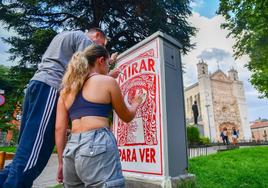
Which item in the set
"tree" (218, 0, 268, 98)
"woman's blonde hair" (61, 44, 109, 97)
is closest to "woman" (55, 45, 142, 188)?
"woman's blonde hair" (61, 44, 109, 97)

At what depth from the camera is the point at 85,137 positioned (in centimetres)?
132

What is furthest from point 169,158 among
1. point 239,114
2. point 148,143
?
point 239,114

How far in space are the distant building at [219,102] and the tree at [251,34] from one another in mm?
35370

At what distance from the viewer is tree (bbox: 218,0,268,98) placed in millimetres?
10300

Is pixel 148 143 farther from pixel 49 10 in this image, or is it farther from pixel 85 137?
pixel 49 10

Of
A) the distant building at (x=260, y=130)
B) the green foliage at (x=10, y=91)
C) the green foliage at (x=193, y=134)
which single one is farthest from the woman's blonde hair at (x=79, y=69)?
the distant building at (x=260, y=130)

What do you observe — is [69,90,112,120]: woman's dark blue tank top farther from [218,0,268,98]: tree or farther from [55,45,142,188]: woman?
[218,0,268,98]: tree

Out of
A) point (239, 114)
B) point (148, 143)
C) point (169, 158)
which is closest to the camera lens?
point (169, 158)

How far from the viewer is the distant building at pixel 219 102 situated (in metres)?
48.5

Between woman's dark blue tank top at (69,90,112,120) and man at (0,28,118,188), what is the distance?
0.28 meters

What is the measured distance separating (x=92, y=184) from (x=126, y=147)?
1336 millimetres

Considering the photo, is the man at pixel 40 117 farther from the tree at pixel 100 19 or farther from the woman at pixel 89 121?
the tree at pixel 100 19

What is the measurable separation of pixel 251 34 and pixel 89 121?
41.1ft

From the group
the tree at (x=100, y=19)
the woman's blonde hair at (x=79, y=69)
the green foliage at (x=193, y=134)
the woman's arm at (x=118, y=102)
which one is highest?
the tree at (x=100, y=19)
